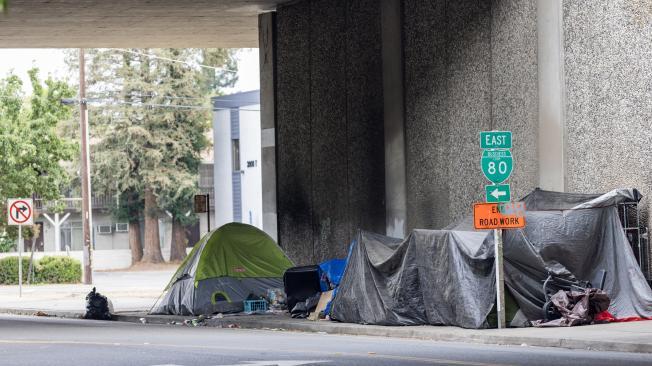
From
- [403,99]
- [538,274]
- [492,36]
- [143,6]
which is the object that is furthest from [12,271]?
[538,274]

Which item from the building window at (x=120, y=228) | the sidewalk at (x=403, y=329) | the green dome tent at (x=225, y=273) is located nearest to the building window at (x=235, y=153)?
the building window at (x=120, y=228)

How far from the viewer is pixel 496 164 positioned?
1898 cm

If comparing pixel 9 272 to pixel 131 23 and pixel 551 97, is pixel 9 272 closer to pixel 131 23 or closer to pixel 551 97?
pixel 131 23

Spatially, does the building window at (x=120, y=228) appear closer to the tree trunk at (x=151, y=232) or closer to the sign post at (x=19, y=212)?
the tree trunk at (x=151, y=232)

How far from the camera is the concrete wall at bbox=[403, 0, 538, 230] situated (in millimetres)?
23438

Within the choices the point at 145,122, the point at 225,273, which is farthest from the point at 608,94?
the point at 145,122

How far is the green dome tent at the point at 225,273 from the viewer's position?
25.5 metres

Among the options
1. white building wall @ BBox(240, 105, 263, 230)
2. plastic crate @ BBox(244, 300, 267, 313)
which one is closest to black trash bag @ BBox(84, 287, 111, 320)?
plastic crate @ BBox(244, 300, 267, 313)

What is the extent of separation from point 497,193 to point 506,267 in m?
1.31

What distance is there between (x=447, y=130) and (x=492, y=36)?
2226mm

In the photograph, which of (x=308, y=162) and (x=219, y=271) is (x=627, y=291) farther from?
(x=308, y=162)

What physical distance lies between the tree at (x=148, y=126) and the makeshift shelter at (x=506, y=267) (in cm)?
5087

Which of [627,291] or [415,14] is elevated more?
[415,14]

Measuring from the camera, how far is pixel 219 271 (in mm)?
25969
